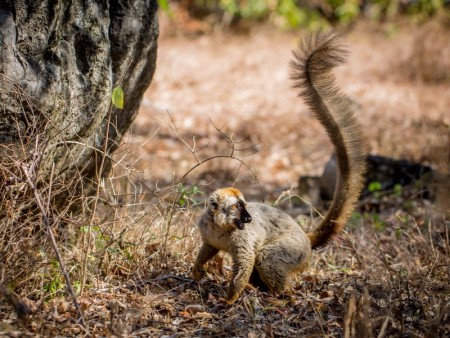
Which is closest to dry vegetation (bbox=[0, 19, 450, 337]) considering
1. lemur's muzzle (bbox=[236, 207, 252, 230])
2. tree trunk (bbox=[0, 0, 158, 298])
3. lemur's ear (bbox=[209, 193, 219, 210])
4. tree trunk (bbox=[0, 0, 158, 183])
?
tree trunk (bbox=[0, 0, 158, 298])

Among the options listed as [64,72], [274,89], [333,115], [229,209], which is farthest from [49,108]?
[274,89]

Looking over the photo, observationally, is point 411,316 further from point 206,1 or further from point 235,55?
point 206,1

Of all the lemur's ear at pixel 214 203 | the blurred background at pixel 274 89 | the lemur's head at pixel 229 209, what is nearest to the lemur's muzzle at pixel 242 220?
the lemur's head at pixel 229 209

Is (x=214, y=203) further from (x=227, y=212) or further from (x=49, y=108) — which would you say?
(x=49, y=108)

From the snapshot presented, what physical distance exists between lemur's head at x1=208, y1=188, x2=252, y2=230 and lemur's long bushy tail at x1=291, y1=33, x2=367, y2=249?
3.37ft

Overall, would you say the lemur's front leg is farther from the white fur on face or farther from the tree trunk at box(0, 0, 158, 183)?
the tree trunk at box(0, 0, 158, 183)

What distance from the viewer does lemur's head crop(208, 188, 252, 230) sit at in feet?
14.1

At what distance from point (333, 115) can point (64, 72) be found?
2.08 metres

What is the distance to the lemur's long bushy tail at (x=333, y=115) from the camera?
4688 mm

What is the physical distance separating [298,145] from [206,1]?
10.9m

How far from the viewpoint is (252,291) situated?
467 cm

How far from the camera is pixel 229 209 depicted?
4.35 metres

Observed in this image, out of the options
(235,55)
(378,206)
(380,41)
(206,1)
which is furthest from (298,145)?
(206,1)

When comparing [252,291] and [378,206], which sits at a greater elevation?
[252,291]
